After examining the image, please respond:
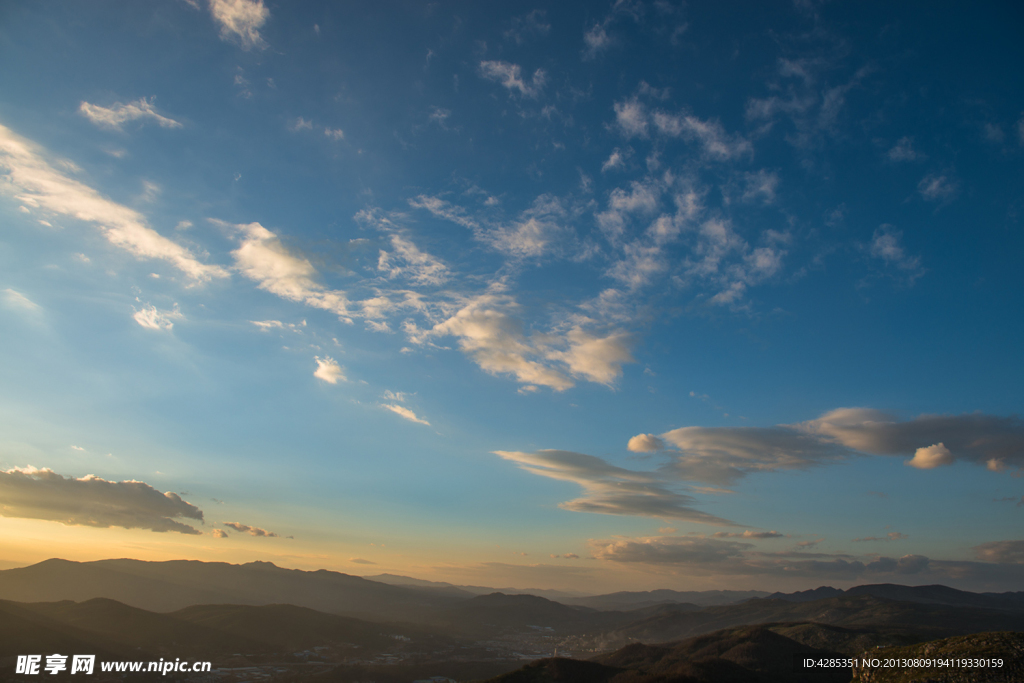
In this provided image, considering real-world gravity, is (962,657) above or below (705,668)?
above

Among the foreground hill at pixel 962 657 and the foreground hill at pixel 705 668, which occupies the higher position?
the foreground hill at pixel 962 657

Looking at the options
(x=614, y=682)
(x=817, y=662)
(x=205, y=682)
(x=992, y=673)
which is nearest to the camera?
(x=992, y=673)

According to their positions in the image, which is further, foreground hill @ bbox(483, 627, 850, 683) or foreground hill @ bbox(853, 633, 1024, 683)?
foreground hill @ bbox(483, 627, 850, 683)

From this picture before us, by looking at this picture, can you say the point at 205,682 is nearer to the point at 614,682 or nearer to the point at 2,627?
the point at 2,627

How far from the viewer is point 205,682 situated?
196000 millimetres

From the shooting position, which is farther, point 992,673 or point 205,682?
point 205,682

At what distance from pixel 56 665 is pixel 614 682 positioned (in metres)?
217

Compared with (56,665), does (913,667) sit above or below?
above

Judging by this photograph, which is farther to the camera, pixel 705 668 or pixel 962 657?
pixel 705 668

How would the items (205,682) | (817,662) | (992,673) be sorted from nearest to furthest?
(992,673) < (817,662) < (205,682)

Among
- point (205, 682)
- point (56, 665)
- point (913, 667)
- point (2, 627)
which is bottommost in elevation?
point (205, 682)

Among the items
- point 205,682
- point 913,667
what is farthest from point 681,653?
point 205,682

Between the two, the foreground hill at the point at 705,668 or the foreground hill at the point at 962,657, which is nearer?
the foreground hill at the point at 962,657

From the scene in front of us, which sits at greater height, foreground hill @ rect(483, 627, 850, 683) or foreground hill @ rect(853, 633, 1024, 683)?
foreground hill @ rect(853, 633, 1024, 683)
